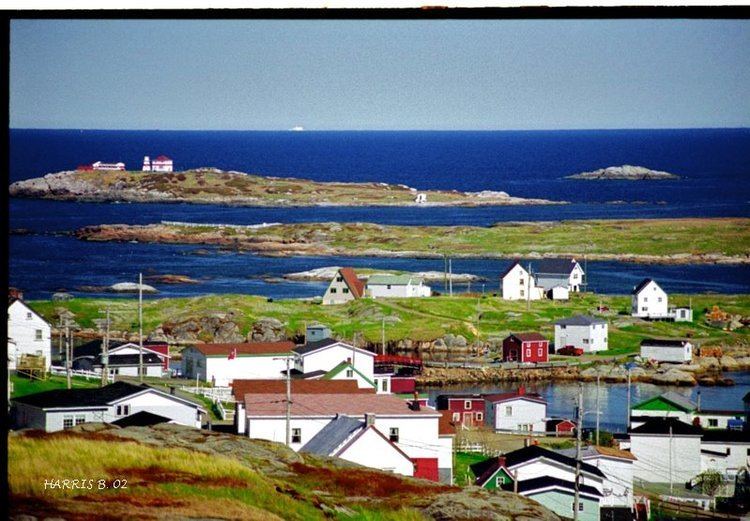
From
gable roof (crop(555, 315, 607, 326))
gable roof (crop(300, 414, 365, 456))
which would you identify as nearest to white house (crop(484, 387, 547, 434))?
gable roof (crop(555, 315, 607, 326))

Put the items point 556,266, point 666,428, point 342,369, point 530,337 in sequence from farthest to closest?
1. point 556,266
2. point 530,337
3. point 342,369
4. point 666,428

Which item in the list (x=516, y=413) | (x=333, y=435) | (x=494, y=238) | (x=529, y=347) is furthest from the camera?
(x=494, y=238)

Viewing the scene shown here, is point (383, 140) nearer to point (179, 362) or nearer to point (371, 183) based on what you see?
point (371, 183)

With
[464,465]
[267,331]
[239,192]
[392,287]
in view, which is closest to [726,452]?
[464,465]

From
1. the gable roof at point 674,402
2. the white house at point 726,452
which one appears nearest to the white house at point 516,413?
the gable roof at point 674,402

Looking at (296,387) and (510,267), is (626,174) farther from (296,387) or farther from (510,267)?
(296,387)

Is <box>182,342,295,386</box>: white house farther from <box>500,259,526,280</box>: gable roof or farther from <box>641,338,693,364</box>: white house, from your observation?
<box>500,259,526,280</box>: gable roof
